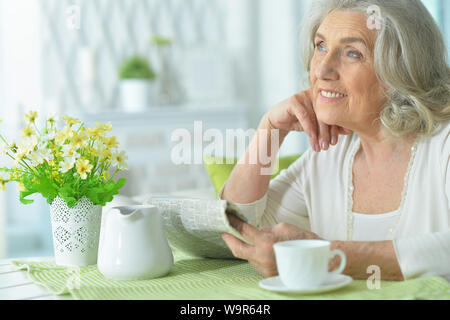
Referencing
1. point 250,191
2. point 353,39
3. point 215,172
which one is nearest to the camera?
point 353,39

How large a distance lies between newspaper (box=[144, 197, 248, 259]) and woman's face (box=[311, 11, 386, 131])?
0.42m

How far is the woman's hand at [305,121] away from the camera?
56.9 inches

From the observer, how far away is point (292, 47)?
12.0 ft

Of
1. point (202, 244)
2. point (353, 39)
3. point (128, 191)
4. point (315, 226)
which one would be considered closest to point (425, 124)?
point (353, 39)

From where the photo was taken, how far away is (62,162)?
116 centimetres

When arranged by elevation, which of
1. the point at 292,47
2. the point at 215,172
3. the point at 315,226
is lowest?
the point at 315,226

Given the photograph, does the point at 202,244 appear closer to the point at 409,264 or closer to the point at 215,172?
the point at 409,264

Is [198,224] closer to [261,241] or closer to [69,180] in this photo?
[261,241]

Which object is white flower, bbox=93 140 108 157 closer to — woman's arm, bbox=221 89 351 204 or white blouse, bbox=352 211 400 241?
woman's arm, bbox=221 89 351 204

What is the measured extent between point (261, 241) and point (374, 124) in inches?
20.7

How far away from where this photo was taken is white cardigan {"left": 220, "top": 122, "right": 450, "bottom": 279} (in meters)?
1.30

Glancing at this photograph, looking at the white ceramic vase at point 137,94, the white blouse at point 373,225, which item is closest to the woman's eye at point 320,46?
the white blouse at point 373,225

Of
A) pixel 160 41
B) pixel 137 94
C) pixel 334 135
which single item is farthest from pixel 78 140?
pixel 160 41

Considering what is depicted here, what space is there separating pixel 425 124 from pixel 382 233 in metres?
0.27
